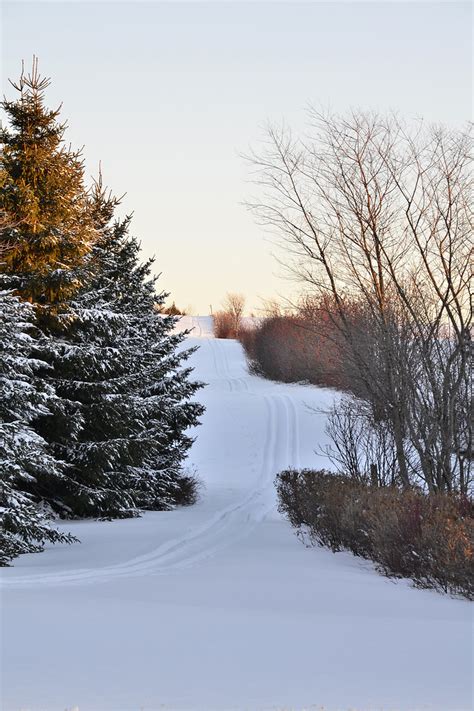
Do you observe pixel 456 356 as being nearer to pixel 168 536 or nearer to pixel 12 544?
pixel 168 536

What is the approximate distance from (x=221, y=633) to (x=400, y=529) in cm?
385

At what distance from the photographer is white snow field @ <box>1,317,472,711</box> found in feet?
16.8

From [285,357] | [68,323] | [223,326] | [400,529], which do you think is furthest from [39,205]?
[223,326]

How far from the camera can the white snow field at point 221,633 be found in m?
5.12

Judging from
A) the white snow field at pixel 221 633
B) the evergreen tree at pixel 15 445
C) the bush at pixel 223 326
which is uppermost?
the bush at pixel 223 326

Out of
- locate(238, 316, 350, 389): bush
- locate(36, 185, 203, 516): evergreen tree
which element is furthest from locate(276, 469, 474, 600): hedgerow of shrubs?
locate(238, 316, 350, 389): bush

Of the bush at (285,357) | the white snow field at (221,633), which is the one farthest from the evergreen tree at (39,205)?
the bush at (285,357)

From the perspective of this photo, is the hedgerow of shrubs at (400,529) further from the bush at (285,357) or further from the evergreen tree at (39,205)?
the bush at (285,357)

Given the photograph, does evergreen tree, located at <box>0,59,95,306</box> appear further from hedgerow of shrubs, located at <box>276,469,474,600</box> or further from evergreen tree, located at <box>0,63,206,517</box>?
hedgerow of shrubs, located at <box>276,469,474,600</box>

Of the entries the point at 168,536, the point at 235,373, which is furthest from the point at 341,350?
the point at 235,373

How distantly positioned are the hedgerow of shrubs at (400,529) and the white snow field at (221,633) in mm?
247

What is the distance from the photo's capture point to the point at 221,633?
6.43 m

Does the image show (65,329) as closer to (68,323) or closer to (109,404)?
(68,323)

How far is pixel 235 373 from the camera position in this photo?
5459 cm
